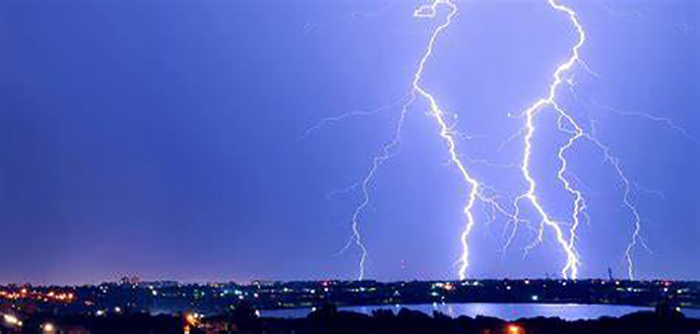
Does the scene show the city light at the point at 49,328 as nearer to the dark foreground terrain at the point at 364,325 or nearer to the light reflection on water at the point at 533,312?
the dark foreground terrain at the point at 364,325

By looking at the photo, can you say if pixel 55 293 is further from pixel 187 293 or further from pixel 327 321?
pixel 327 321

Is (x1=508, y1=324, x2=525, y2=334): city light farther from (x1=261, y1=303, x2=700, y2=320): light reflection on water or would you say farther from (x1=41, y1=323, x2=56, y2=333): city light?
(x1=261, y1=303, x2=700, y2=320): light reflection on water

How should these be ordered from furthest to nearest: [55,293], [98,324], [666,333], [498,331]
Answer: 1. [55,293]
2. [98,324]
3. [498,331]
4. [666,333]

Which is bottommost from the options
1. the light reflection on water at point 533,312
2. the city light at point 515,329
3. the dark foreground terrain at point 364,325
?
the city light at point 515,329

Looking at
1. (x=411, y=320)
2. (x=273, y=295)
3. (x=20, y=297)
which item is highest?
(x=273, y=295)

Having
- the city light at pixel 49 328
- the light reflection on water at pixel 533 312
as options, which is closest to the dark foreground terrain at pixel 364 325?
the city light at pixel 49 328

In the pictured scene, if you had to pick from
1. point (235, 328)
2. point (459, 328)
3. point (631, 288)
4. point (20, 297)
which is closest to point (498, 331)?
point (459, 328)

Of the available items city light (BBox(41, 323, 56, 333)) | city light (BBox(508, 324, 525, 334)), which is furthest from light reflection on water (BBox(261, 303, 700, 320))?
city light (BBox(41, 323, 56, 333))

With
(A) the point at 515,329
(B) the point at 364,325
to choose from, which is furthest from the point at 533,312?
(A) the point at 515,329

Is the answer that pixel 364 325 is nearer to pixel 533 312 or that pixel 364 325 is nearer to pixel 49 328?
pixel 49 328
